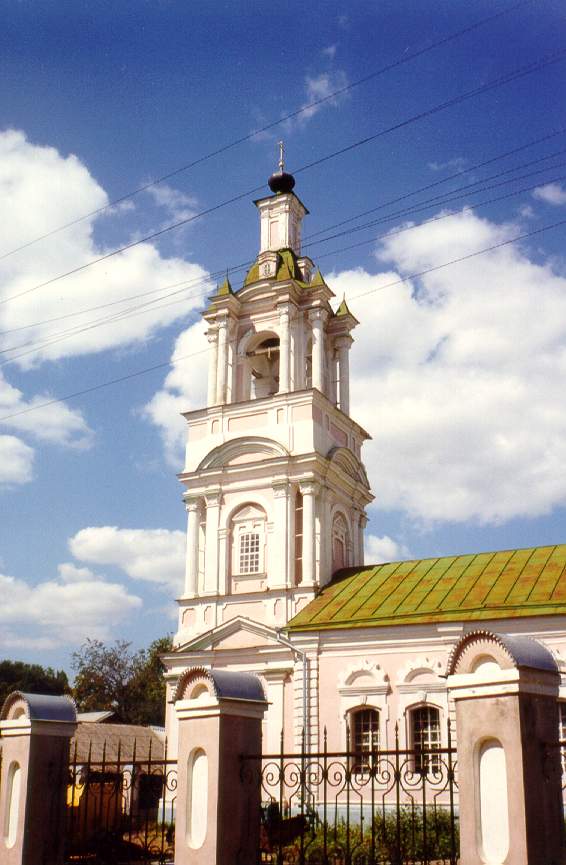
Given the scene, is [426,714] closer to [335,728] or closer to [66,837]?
[335,728]

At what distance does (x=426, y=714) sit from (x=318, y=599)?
15.4ft

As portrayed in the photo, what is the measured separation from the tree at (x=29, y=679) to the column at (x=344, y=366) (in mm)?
47544

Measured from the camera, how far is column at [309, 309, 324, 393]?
2916cm

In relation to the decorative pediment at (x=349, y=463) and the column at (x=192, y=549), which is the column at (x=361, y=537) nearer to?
the decorative pediment at (x=349, y=463)

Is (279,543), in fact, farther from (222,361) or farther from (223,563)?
(222,361)

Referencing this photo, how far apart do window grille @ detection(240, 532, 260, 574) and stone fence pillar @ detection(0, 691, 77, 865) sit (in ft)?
52.2

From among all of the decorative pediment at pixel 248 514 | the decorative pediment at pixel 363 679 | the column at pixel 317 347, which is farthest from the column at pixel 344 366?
the decorative pediment at pixel 363 679

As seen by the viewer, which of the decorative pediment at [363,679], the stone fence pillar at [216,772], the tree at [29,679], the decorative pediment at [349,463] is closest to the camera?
the stone fence pillar at [216,772]

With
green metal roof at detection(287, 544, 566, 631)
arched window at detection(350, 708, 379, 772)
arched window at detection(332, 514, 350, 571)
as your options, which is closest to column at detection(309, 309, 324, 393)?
arched window at detection(332, 514, 350, 571)

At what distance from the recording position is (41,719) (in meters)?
11.1

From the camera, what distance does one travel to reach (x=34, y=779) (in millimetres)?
10984

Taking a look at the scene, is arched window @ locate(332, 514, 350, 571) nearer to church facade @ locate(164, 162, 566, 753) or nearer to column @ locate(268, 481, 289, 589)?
church facade @ locate(164, 162, 566, 753)

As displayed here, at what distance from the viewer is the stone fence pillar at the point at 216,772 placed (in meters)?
9.15

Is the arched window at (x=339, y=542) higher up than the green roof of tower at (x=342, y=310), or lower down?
lower down
